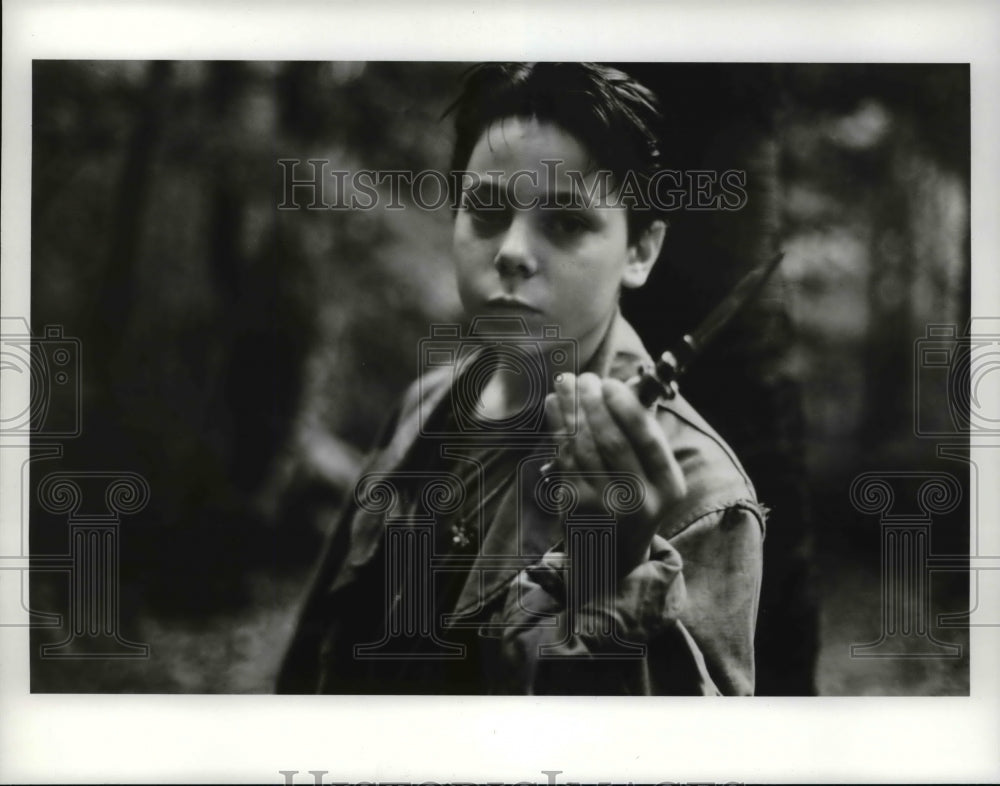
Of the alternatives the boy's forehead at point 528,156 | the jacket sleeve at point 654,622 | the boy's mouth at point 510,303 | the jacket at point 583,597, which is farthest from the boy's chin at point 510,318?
the jacket sleeve at point 654,622

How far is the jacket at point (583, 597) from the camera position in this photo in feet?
11.7

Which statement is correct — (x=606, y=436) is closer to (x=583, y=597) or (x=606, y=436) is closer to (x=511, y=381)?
(x=511, y=381)

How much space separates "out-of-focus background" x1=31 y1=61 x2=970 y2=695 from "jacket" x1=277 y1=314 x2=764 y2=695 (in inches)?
3.8

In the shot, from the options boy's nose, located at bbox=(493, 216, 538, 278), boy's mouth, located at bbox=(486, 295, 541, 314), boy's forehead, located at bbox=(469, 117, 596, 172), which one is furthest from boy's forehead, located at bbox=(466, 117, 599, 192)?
boy's mouth, located at bbox=(486, 295, 541, 314)

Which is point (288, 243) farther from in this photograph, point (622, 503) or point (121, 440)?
point (622, 503)

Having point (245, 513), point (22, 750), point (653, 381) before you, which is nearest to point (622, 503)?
point (653, 381)

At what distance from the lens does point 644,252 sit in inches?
142

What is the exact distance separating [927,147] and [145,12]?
10.3 feet

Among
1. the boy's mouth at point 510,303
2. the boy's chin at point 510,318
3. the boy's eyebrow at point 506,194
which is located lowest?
the boy's chin at point 510,318

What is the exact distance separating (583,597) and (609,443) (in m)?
0.61

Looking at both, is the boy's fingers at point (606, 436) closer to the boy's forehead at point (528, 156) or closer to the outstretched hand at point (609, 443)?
the outstretched hand at point (609, 443)

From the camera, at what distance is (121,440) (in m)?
3.64

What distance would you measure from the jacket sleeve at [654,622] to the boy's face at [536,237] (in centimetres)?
87

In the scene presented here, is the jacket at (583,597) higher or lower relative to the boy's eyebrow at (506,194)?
lower
